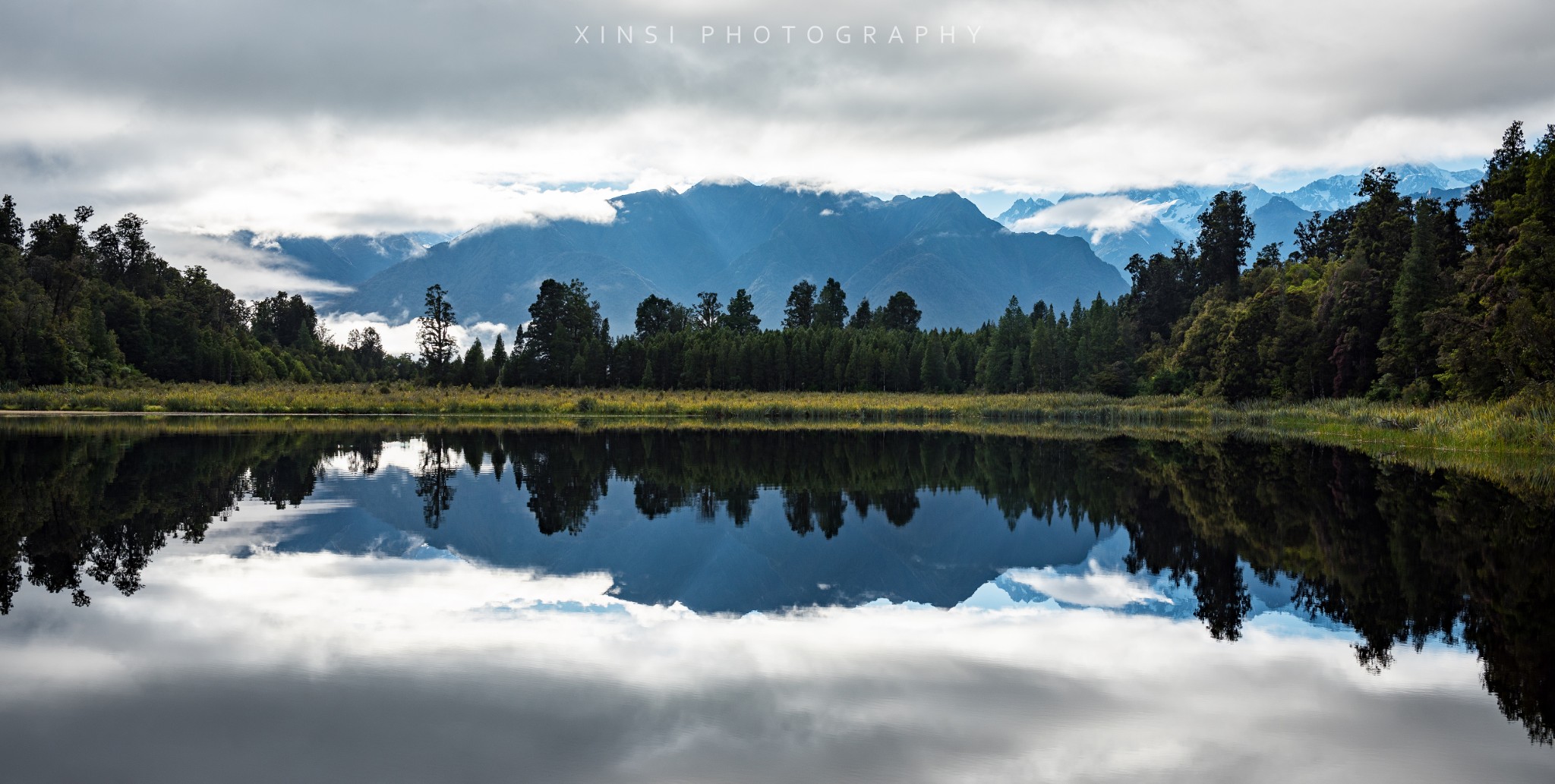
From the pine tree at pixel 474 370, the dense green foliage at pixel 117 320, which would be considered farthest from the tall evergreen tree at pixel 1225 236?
the dense green foliage at pixel 117 320

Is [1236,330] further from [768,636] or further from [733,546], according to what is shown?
[768,636]

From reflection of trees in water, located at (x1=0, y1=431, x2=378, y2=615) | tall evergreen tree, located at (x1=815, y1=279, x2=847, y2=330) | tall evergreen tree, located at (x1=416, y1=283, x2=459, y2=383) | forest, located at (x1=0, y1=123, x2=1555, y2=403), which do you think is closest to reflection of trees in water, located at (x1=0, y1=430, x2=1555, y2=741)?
reflection of trees in water, located at (x1=0, y1=431, x2=378, y2=615)

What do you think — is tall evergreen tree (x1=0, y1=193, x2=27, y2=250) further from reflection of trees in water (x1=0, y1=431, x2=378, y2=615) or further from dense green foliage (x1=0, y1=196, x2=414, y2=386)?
reflection of trees in water (x1=0, y1=431, x2=378, y2=615)

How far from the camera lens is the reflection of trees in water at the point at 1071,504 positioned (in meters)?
9.25

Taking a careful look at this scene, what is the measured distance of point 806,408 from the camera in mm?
68375

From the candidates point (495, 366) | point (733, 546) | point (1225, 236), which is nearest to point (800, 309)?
point (495, 366)

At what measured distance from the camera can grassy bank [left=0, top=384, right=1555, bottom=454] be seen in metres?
39.1

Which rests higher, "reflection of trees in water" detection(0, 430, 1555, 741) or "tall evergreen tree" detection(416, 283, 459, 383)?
"tall evergreen tree" detection(416, 283, 459, 383)

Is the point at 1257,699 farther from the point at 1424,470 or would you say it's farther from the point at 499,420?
the point at 499,420

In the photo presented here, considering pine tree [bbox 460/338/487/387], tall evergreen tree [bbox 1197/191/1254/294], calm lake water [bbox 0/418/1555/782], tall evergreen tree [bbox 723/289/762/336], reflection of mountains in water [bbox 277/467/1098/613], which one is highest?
tall evergreen tree [bbox 1197/191/1254/294]

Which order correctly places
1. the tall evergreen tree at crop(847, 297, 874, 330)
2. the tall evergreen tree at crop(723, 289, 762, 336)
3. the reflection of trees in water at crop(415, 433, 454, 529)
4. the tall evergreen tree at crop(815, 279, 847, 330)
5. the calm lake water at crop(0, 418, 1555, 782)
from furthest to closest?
the tall evergreen tree at crop(847, 297, 874, 330)
the tall evergreen tree at crop(815, 279, 847, 330)
the tall evergreen tree at crop(723, 289, 762, 336)
the reflection of trees in water at crop(415, 433, 454, 529)
the calm lake water at crop(0, 418, 1555, 782)

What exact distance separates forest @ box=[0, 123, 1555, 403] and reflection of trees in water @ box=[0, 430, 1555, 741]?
16.2m

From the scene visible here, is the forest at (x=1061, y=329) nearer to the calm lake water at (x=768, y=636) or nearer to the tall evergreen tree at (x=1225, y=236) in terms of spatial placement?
the tall evergreen tree at (x=1225, y=236)

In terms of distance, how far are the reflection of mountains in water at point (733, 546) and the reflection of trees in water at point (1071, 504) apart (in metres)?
0.43
